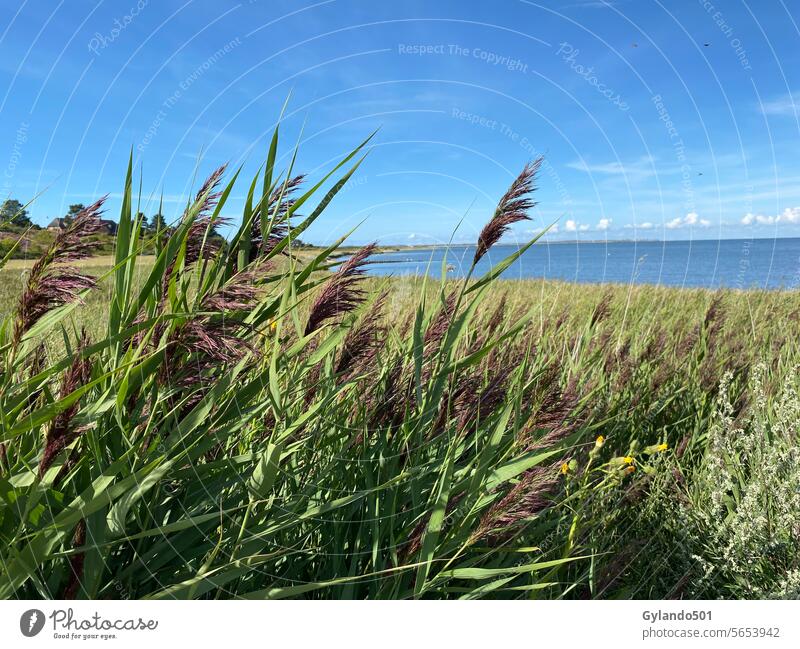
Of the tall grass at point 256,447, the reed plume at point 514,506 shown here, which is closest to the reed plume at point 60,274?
the tall grass at point 256,447

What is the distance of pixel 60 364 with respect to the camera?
4.01ft

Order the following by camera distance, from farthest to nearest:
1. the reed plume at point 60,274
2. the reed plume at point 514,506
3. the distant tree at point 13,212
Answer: the distant tree at point 13,212 → the reed plume at point 514,506 → the reed plume at point 60,274

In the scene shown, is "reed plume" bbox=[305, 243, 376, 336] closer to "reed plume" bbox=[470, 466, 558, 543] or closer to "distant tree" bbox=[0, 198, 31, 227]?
"reed plume" bbox=[470, 466, 558, 543]

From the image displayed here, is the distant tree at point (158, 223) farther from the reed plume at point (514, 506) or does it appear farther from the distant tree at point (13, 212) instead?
the reed plume at point (514, 506)

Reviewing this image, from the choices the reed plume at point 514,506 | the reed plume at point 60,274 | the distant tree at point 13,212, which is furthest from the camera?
the distant tree at point 13,212

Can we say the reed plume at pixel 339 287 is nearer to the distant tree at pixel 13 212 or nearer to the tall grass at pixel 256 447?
the tall grass at pixel 256 447

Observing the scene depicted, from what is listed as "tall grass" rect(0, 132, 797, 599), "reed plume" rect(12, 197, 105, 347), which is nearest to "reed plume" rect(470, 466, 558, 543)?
"tall grass" rect(0, 132, 797, 599)

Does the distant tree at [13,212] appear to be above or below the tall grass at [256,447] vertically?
above

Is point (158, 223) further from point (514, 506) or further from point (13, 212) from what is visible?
point (514, 506)

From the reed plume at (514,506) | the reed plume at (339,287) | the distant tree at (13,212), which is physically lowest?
the reed plume at (514,506)

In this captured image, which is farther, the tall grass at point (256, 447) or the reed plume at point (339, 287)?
the reed plume at point (339, 287)

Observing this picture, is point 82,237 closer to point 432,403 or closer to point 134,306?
point 134,306

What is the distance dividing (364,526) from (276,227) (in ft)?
2.94

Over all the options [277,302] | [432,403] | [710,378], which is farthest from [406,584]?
[710,378]
